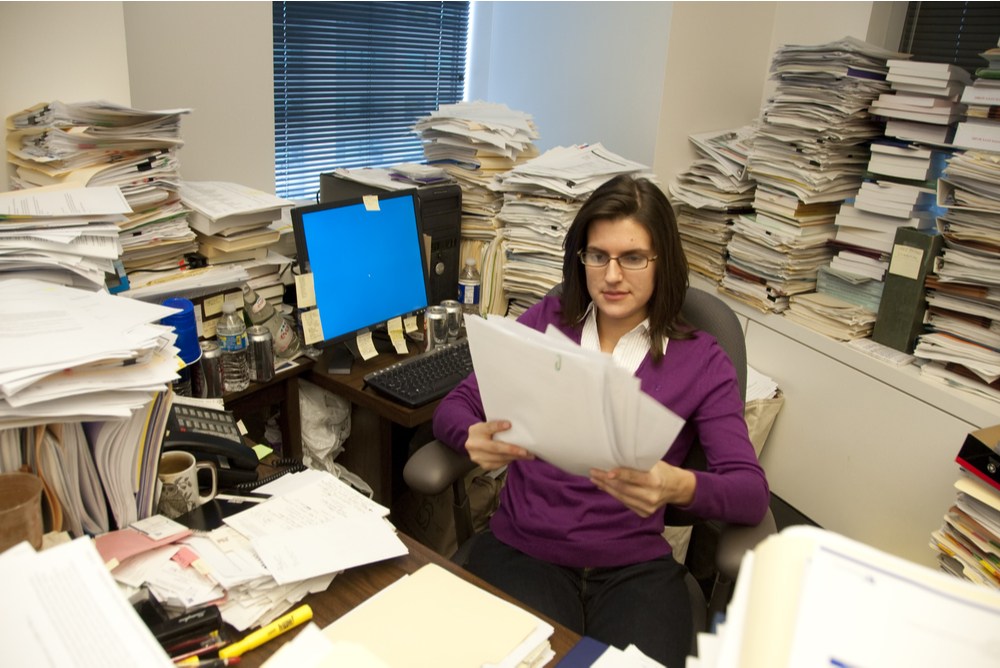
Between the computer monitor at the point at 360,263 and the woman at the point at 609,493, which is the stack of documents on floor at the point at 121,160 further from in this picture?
the woman at the point at 609,493

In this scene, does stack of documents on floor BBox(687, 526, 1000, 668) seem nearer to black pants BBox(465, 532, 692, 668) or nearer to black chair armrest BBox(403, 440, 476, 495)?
black pants BBox(465, 532, 692, 668)

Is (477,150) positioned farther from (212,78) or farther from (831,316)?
(831,316)

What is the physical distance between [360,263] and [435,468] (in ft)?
2.44

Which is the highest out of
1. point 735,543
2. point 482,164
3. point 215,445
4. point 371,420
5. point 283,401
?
point 482,164

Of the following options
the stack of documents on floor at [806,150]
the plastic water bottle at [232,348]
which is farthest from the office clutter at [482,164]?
the plastic water bottle at [232,348]

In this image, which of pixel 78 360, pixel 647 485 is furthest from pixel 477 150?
pixel 78 360

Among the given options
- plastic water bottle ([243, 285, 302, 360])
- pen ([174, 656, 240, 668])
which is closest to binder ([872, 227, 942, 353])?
plastic water bottle ([243, 285, 302, 360])

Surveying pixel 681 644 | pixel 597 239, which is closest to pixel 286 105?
pixel 597 239

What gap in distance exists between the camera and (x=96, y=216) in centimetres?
155

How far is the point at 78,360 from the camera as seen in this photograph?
1002 mm

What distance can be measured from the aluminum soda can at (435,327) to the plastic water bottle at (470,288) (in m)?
0.26

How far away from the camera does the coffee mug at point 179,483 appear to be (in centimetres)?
123

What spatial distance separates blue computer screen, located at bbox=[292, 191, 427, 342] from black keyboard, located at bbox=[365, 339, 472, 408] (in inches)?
6.4

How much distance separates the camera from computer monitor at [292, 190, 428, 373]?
1.90m
